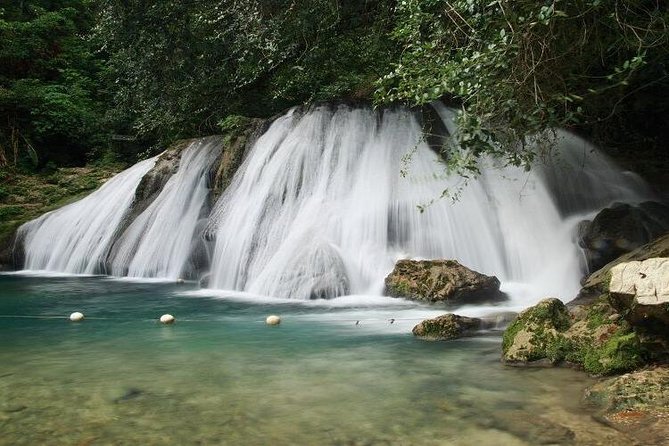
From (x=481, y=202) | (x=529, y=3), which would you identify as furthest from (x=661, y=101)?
(x=529, y=3)

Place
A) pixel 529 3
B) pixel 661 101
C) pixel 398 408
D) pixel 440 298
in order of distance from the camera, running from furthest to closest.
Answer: pixel 661 101
pixel 440 298
pixel 529 3
pixel 398 408

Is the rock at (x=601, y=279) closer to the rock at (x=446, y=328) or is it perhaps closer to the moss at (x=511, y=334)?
the rock at (x=446, y=328)

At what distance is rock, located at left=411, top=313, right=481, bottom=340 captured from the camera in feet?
19.9

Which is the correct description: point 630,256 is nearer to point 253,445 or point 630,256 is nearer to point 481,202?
point 481,202

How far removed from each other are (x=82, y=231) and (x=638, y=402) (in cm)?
1449

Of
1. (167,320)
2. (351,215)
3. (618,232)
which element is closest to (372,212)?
(351,215)

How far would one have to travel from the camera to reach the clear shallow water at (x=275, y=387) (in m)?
3.66

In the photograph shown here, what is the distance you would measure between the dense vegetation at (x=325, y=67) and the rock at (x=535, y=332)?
1589 millimetres

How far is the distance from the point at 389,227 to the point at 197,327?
178 inches

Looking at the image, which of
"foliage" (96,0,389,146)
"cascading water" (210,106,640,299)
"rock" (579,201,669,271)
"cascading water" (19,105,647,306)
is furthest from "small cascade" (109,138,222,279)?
Result: "rock" (579,201,669,271)

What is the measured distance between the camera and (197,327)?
23.7ft

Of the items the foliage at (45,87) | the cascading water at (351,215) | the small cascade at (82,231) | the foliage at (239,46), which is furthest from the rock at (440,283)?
the foliage at (45,87)

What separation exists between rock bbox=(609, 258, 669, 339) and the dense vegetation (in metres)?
1.71

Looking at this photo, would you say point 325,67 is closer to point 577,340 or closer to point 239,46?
point 239,46
